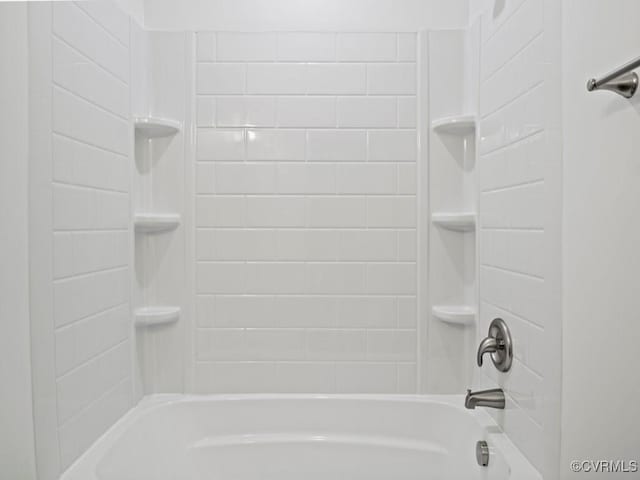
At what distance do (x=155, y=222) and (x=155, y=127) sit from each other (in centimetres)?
34

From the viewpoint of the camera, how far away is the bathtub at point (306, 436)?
162 cm

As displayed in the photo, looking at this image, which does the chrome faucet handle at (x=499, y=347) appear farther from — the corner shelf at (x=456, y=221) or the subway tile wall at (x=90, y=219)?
the subway tile wall at (x=90, y=219)

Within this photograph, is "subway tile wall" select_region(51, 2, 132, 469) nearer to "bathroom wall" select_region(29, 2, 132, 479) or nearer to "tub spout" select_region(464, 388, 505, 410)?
"bathroom wall" select_region(29, 2, 132, 479)

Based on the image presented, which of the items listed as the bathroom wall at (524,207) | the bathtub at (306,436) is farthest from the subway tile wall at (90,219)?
the bathroom wall at (524,207)

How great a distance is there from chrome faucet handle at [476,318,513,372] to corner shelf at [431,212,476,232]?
0.38 m

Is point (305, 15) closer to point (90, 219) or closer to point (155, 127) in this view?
point (155, 127)

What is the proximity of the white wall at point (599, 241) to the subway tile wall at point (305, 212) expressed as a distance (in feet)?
2.40

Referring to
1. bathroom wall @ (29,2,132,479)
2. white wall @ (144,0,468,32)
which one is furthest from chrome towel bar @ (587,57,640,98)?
bathroom wall @ (29,2,132,479)

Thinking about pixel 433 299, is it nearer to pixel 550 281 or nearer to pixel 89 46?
pixel 550 281

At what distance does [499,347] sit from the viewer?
1433mm

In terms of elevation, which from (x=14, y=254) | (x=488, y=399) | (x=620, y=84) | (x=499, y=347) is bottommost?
(x=488, y=399)

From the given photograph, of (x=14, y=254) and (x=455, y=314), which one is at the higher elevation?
(x=14, y=254)

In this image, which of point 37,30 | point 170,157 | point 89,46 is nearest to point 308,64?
→ point 170,157

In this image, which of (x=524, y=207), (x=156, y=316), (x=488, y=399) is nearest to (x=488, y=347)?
(x=488, y=399)
